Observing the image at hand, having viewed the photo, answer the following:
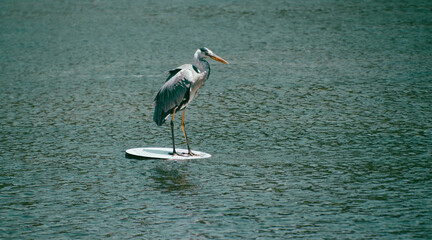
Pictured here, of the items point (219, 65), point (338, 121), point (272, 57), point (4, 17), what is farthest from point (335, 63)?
point (4, 17)

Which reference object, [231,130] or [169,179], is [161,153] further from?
[231,130]

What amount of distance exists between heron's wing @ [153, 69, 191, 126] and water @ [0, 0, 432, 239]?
2.14 feet

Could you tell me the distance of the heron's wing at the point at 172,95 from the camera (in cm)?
859

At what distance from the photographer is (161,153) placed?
28.0ft

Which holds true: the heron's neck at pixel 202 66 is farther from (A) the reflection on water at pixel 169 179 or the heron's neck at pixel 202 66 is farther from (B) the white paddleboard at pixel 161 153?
(A) the reflection on water at pixel 169 179

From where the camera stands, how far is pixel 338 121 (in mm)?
9961

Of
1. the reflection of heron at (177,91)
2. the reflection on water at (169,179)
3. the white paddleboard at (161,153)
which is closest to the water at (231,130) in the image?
the reflection on water at (169,179)

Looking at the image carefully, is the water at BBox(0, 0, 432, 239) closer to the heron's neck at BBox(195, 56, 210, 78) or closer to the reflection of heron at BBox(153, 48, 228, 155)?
the reflection of heron at BBox(153, 48, 228, 155)

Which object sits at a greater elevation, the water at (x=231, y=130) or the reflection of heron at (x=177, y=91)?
the reflection of heron at (x=177, y=91)

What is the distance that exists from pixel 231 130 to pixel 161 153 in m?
1.46

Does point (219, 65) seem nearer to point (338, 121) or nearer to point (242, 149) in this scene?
point (338, 121)

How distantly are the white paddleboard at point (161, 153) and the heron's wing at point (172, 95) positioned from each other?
357 mm

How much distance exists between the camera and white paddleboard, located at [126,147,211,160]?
27.3 feet

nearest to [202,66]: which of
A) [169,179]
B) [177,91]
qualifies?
[177,91]
